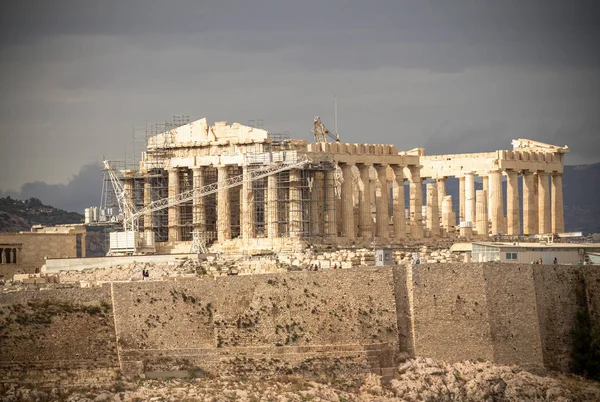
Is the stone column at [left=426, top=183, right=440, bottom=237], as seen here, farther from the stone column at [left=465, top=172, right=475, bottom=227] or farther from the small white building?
the small white building

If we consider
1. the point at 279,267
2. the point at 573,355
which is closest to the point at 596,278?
the point at 573,355

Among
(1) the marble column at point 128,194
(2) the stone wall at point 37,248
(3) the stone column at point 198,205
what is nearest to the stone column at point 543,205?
(3) the stone column at point 198,205

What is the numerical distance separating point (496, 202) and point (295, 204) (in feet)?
66.9

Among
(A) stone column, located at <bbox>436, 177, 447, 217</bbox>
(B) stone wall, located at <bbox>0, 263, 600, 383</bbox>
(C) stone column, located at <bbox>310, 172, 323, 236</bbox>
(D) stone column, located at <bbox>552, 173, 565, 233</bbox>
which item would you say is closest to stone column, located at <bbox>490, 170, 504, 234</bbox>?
(D) stone column, located at <bbox>552, 173, 565, 233</bbox>

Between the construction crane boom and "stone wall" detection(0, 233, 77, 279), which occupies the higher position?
the construction crane boom

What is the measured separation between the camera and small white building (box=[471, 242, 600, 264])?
92.6m

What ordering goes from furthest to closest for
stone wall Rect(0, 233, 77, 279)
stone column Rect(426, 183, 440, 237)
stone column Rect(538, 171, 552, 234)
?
stone column Rect(538, 171, 552, 234)
stone column Rect(426, 183, 440, 237)
stone wall Rect(0, 233, 77, 279)

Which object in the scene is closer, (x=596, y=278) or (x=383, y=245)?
(x=596, y=278)

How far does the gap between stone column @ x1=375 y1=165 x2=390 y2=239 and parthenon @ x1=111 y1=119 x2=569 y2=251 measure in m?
0.07

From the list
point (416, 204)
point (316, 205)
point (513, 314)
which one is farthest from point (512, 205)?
point (513, 314)

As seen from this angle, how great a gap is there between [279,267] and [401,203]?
25153 millimetres

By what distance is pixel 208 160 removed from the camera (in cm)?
10694

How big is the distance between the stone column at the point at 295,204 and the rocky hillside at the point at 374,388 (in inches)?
880

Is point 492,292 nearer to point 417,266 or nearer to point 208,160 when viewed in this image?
point 417,266
